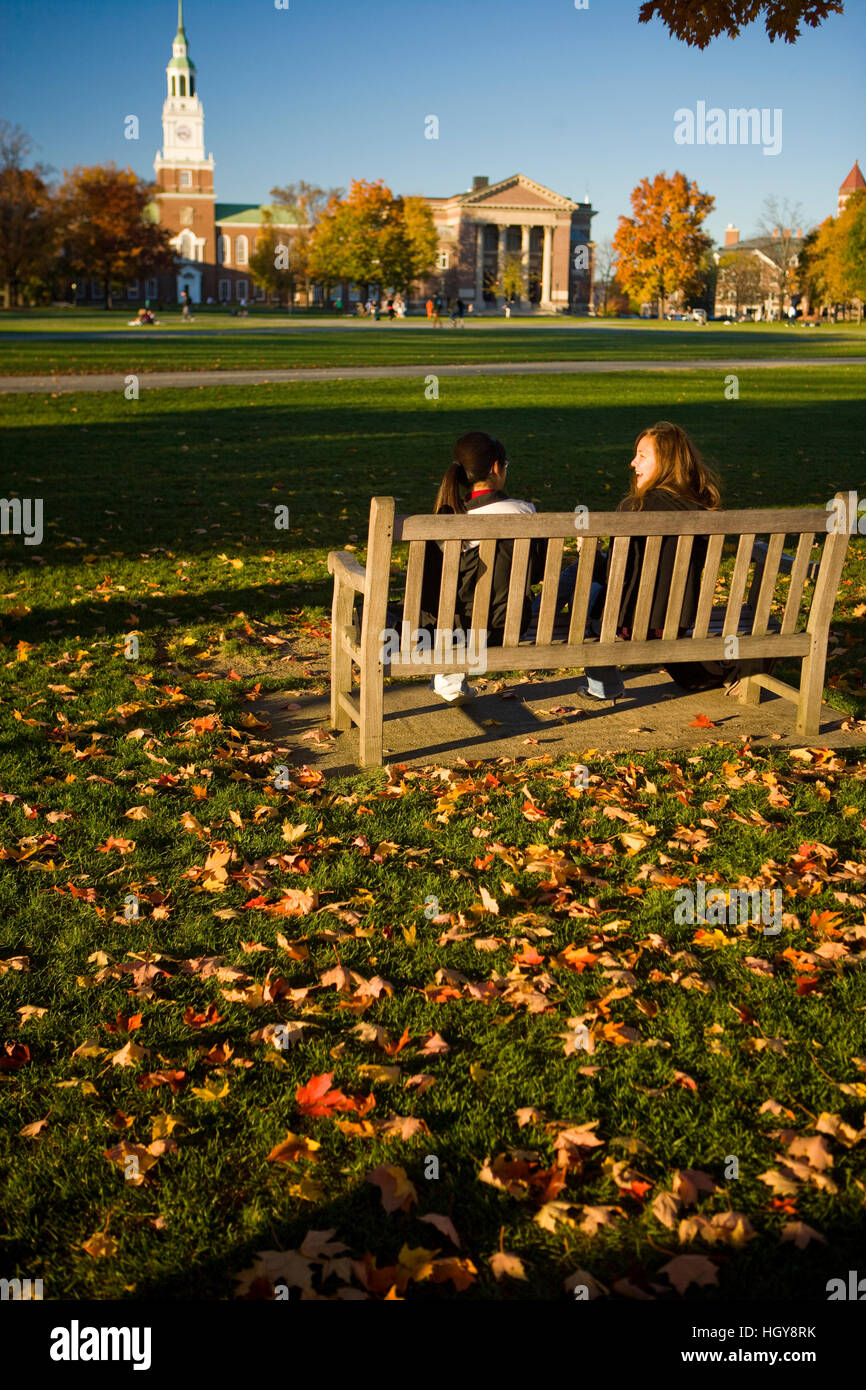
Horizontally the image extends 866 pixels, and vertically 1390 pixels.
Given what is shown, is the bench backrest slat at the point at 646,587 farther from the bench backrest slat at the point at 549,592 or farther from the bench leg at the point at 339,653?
the bench leg at the point at 339,653

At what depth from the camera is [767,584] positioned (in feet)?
18.1

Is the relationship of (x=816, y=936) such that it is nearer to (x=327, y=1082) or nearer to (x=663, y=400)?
(x=327, y=1082)

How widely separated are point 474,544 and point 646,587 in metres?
0.85

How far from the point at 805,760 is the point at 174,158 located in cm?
13977

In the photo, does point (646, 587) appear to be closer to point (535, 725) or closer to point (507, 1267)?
point (535, 725)

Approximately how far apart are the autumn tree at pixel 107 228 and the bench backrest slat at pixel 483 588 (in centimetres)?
8206

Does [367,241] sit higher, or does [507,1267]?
[367,241]

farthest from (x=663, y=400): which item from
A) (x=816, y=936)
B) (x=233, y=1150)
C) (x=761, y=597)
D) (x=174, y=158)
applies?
(x=174, y=158)

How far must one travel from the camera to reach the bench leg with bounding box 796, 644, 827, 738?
570 cm

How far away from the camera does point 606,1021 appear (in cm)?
348

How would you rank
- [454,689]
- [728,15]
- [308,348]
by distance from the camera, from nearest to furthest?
[454,689] → [728,15] → [308,348]

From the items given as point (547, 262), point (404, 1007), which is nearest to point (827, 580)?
point (404, 1007)
